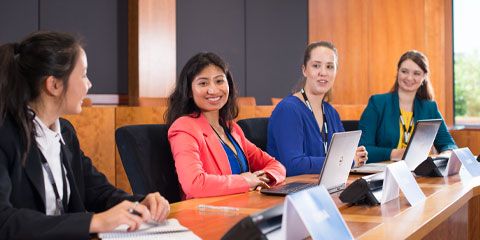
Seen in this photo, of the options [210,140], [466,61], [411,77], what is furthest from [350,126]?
[466,61]

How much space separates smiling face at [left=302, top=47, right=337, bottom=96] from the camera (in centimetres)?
298

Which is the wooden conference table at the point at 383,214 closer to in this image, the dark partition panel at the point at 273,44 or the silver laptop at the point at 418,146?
the silver laptop at the point at 418,146

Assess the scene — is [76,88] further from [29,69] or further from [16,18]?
[16,18]

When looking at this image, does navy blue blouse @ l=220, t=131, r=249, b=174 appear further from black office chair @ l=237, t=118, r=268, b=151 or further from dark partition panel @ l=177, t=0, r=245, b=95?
dark partition panel @ l=177, t=0, r=245, b=95

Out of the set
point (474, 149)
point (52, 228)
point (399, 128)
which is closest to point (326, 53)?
point (399, 128)

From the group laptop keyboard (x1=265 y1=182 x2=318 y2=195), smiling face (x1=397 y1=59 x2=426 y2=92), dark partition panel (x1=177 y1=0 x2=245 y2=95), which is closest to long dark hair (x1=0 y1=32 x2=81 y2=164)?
laptop keyboard (x1=265 y1=182 x2=318 y2=195)

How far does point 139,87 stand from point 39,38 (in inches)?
173

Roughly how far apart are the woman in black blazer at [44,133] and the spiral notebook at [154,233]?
0.02m

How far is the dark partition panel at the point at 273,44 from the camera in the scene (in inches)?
308

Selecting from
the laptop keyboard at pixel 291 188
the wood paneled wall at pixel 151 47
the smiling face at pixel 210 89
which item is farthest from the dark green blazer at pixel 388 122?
the wood paneled wall at pixel 151 47

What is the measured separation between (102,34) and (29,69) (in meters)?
4.49

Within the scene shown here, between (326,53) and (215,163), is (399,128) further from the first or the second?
(215,163)

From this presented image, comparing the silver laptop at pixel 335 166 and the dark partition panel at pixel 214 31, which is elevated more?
the dark partition panel at pixel 214 31

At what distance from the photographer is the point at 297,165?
269 cm
